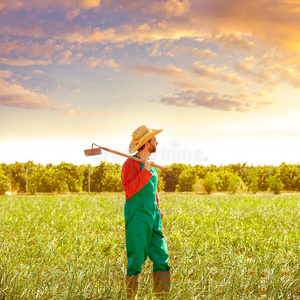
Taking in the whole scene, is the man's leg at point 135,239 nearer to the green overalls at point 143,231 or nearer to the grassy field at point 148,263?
the green overalls at point 143,231

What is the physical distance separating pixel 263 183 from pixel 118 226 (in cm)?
1963

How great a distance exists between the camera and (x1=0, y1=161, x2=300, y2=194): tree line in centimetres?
2055

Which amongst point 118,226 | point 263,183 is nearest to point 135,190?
point 118,226

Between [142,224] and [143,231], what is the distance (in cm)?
7

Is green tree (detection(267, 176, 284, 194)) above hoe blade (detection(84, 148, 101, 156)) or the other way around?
the other way around

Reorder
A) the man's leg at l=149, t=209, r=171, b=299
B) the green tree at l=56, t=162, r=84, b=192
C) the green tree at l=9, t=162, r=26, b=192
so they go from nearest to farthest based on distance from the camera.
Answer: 1. the man's leg at l=149, t=209, r=171, b=299
2. the green tree at l=56, t=162, r=84, b=192
3. the green tree at l=9, t=162, r=26, b=192

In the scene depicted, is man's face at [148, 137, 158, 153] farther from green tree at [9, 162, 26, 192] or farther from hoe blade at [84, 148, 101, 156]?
green tree at [9, 162, 26, 192]

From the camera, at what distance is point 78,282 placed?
321cm

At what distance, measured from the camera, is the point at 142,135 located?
3.42 metres

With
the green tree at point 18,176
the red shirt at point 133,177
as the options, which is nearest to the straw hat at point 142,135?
the red shirt at point 133,177

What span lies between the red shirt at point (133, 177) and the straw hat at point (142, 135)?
21 cm

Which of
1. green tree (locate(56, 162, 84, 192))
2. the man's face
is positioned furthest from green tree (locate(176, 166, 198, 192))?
the man's face

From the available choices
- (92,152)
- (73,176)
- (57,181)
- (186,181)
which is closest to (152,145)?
(92,152)

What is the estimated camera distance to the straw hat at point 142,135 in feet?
11.1
